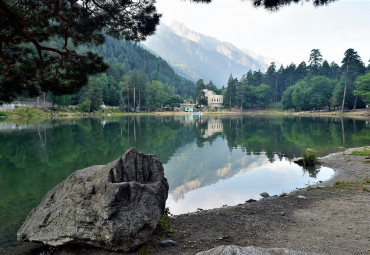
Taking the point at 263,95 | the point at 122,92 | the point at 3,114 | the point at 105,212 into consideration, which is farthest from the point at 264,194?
the point at 263,95

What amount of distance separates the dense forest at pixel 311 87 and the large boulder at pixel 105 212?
7249cm

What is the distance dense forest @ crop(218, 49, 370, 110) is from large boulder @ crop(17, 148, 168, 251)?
72.5 meters

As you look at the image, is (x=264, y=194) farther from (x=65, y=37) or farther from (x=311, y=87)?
(x=311, y=87)

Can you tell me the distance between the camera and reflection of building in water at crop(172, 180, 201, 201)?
11.3m

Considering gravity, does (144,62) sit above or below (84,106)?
above

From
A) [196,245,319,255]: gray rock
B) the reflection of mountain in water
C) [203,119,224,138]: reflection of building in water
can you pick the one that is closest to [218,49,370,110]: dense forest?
[203,119,224,138]: reflection of building in water

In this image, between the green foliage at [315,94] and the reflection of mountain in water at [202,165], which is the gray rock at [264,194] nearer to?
the reflection of mountain in water at [202,165]

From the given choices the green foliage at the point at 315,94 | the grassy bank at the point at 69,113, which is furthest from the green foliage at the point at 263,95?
the green foliage at the point at 315,94

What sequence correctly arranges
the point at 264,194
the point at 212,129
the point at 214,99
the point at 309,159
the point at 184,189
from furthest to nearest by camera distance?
1. the point at 214,99
2. the point at 212,129
3. the point at 309,159
4. the point at 184,189
5. the point at 264,194

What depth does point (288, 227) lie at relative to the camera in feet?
20.9

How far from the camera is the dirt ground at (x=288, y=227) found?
17.3 feet

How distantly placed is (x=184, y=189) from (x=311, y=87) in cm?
8433

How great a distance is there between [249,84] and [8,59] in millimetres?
117884

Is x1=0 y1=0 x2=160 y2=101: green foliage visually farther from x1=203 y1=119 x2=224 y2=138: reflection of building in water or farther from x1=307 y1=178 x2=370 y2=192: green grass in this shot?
x1=203 y1=119 x2=224 y2=138: reflection of building in water
